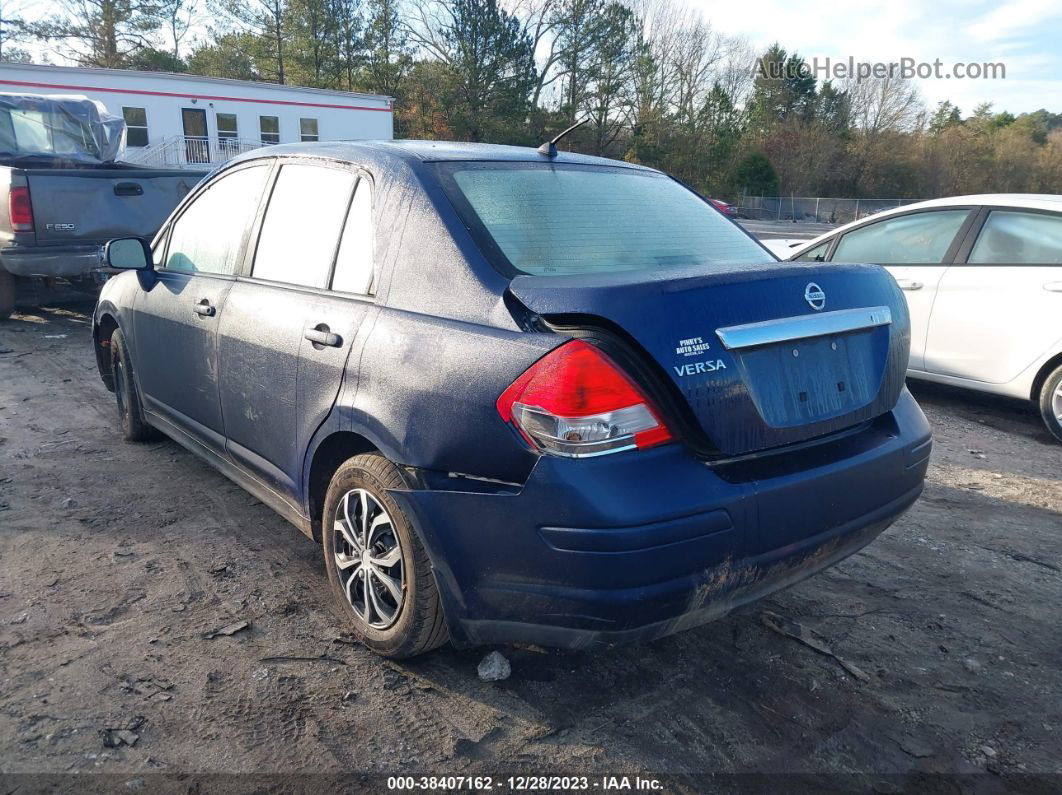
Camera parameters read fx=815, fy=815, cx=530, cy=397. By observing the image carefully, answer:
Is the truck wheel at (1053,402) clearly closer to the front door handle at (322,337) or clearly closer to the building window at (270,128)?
the front door handle at (322,337)

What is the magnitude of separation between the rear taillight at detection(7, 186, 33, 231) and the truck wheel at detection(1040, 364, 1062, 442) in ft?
29.5

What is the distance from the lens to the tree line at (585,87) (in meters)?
43.5

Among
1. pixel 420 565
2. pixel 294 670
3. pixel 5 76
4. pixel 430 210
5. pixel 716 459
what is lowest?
pixel 294 670

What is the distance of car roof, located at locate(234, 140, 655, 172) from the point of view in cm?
301

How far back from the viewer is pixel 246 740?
7.94 ft

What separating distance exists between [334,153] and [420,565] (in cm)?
172

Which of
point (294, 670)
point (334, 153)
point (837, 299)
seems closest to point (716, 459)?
point (837, 299)

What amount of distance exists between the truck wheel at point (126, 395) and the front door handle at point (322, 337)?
7.66ft

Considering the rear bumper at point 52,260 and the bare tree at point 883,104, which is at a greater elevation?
the bare tree at point 883,104

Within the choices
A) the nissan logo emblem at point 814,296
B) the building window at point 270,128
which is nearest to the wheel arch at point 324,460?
the nissan logo emblem at point 814,296

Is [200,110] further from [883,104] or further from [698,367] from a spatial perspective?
[883,104]

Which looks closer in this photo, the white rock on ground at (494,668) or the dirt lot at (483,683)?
the dirt lot at (483,683)

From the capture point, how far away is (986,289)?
578 centimetres

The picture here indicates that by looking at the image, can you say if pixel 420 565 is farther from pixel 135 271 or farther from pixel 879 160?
pixel 879 160
